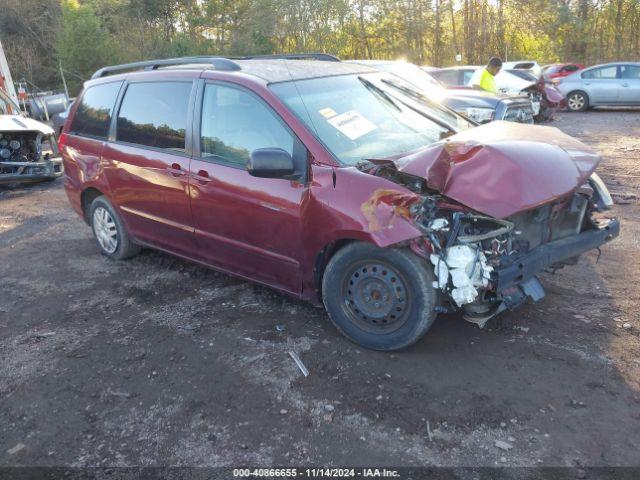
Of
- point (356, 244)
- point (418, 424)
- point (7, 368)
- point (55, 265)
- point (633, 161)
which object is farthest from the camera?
point (633, 161)

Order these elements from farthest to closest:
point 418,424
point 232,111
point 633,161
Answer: point 633,161
point 232,111
point 418,424

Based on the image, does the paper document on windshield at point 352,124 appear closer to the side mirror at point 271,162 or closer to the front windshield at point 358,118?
the front windshield at point 358,118

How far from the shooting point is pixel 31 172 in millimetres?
9266

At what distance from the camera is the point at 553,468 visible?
252cm

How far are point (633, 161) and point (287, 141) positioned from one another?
24.5ft

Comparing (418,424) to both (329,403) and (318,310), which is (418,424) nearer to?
(329,403)

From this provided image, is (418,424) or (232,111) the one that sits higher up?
(232,111)

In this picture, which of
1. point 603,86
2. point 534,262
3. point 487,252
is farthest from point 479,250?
point 603,86

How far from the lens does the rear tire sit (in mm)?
5301

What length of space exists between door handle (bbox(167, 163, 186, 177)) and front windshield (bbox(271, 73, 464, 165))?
1.03 meters

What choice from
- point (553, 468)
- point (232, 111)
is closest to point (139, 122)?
point (232, 111)

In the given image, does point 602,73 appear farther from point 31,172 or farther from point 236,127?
point 236,127

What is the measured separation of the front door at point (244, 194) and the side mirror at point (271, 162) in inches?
4.2

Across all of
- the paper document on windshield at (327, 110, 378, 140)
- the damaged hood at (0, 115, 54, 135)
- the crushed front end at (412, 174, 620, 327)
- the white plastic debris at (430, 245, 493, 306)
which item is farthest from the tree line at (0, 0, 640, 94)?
the white plastic debris at (430, 245, 493, 306)
